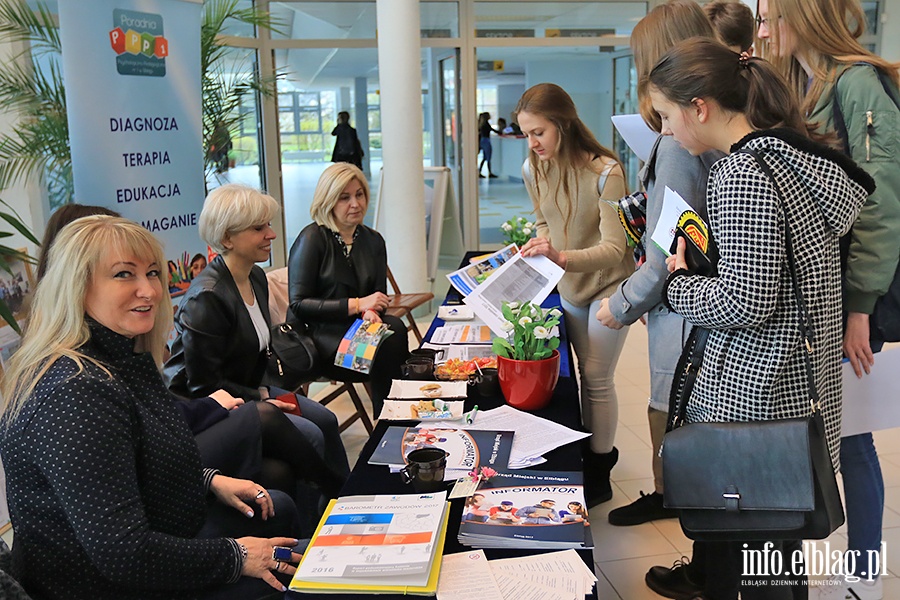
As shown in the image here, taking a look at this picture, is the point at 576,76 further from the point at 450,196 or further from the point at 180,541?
the point at 180,541

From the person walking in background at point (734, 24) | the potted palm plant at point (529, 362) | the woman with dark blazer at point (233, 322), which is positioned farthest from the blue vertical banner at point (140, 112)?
the person walking in background at point (734, 24)

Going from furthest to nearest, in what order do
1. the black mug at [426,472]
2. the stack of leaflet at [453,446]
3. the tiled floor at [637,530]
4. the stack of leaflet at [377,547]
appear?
1. the tiled floor at [637,530]
2. the stack of leaflet at [453,446]
3. the black mug at [426,472]
4. the stack of leaflet at [377,547]

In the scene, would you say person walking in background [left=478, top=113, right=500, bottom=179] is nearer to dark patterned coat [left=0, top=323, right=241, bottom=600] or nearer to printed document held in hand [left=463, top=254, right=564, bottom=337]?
printed document held in hand [left=463, top=254, right=564, bottom=337]

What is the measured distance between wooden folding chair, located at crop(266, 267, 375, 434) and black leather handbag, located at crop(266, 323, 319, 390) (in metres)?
0.21

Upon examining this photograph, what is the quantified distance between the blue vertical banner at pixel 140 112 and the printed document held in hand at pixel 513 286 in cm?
175

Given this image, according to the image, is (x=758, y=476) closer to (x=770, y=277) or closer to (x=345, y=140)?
(x=770, y=277)

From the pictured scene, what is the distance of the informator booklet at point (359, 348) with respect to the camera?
286 cm

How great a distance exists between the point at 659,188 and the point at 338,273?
5.63 feet

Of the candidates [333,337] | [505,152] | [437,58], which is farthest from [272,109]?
[333,337]

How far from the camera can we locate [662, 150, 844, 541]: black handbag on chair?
1486 mm

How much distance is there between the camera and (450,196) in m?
6.97

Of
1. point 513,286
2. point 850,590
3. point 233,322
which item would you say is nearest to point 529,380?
point 513,286

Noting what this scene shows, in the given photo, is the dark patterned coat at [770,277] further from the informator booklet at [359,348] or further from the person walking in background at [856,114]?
the informator booklet at [359,348]

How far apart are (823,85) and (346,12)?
6.56 meters
